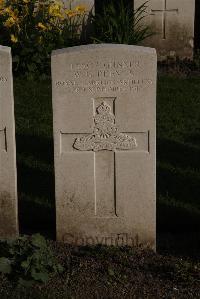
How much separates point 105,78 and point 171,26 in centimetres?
589

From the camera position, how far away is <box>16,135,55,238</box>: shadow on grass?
6.70 metres

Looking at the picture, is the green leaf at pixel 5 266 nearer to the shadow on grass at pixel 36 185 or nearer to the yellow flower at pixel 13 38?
the shadow on grass at pixel 36 185

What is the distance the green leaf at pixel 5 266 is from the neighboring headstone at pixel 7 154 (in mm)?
601

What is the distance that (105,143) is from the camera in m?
5.96

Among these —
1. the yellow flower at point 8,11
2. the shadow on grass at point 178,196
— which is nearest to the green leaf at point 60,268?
the shadow on grass at point 178,196

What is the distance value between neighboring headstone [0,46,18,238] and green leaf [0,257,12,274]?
60 centimetres

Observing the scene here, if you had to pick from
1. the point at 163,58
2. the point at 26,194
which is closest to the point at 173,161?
the point at 26,194

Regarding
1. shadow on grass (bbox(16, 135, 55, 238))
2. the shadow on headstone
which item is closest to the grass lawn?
shadow on grass (bbox(16, 135, 55, 238))

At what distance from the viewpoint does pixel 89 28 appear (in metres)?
11.5

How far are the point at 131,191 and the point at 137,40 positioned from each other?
5.41 m

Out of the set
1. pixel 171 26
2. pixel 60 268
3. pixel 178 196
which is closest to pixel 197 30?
pixel 171 26

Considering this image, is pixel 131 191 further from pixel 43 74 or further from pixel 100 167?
pixel 43 74
